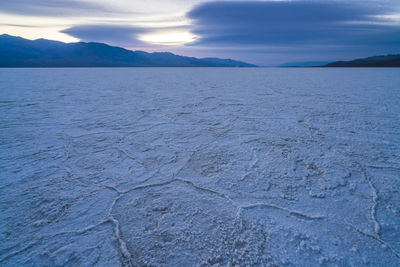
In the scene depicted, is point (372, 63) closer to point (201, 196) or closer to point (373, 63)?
point (373, 63)

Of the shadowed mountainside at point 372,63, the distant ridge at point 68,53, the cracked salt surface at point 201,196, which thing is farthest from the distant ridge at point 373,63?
the distant ridge at point 68,53

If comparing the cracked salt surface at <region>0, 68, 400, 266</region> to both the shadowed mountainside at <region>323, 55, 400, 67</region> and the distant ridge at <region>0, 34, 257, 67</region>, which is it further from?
the distant ridge at <region>0, 34, 257, 67</region>

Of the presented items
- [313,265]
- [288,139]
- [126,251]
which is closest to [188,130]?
[288,139]

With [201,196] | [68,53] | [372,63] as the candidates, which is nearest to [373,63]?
[372,63]

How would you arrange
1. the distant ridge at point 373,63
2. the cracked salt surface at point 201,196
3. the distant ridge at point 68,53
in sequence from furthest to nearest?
the distant ridge at point 68,53 → the distant ridge at point 373,63 → the cracked salt surface at point 201,196

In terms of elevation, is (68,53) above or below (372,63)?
above

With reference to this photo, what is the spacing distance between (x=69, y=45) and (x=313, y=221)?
528 ft

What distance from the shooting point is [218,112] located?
2697mm

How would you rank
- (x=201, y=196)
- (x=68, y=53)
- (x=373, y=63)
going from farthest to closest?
(x=68, y=53) < (x=373, y=63) < (x=201, y=196)

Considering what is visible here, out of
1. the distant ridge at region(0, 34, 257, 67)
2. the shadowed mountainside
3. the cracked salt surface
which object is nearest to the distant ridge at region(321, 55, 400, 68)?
the shadowed mountainside

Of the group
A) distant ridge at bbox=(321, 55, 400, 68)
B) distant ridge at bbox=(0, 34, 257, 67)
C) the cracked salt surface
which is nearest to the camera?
the cracked salt surface

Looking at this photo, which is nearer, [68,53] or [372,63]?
[372,63]

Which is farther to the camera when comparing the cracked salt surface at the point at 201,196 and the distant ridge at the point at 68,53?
the distant ridge at the point at 68,53

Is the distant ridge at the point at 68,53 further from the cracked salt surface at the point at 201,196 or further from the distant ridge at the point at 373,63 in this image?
the cracked salt surface at the point at 201,196
